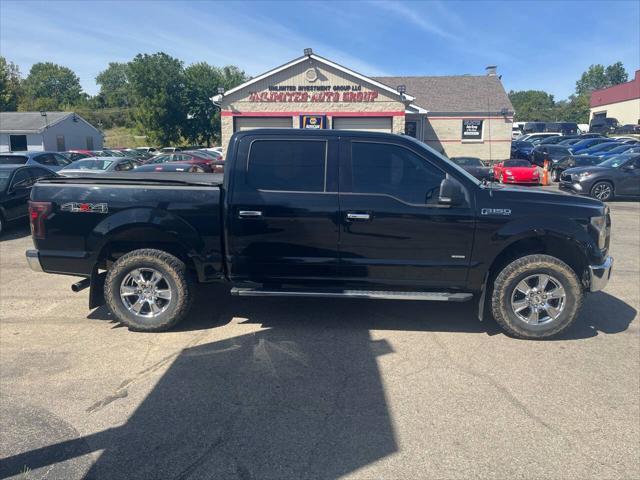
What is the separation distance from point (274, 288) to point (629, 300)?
4.68 m

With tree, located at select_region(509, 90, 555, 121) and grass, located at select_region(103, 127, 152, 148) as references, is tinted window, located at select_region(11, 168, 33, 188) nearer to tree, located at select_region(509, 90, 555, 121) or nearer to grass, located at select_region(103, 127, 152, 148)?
grass, located at select_region(103, 127, 152, 148)

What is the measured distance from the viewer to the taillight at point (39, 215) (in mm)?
4989

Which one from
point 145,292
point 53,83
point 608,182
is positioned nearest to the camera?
point 145,292

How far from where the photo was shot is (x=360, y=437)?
326 cm

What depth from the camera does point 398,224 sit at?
4.83 meters

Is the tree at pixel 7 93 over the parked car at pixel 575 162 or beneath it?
over

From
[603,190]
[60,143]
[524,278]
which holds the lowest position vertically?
[524,278]

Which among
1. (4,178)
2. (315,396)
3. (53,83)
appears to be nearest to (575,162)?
(4,178)

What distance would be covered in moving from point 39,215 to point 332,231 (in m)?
3.03

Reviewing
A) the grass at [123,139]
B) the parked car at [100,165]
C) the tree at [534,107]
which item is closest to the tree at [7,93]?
the grass at [123,139]

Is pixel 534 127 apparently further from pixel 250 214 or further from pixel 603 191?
pixel 250 214

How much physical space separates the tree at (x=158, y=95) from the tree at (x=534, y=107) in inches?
3078

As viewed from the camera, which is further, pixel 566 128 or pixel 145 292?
pixel 566 128

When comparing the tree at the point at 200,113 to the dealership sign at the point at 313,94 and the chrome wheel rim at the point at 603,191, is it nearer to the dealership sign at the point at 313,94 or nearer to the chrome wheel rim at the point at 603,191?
the dealership sign at the point at 313,94
